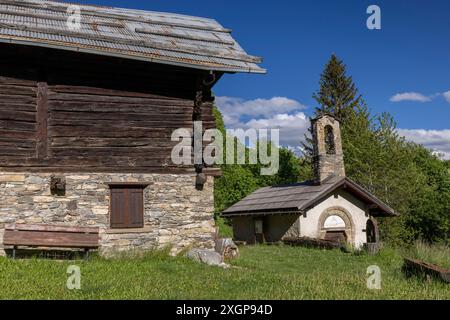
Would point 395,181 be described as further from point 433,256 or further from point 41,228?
point 41,228

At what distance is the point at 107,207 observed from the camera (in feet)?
38.8

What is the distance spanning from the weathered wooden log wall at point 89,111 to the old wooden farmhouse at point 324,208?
351 inches

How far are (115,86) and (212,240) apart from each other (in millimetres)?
4602

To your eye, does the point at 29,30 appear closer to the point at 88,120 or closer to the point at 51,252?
the point at 88,120

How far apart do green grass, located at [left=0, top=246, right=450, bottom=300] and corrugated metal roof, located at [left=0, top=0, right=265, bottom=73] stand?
471cm

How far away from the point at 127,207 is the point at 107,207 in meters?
0.49

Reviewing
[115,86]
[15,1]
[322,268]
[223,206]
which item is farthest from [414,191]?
[15,1]

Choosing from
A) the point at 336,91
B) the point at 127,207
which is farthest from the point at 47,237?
the point at 336,91

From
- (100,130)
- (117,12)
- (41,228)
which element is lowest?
(41,228)

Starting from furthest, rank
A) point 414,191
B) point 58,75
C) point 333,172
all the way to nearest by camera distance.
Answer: point 414,191
point 333,172
point 58,75

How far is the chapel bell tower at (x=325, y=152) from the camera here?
2202cm

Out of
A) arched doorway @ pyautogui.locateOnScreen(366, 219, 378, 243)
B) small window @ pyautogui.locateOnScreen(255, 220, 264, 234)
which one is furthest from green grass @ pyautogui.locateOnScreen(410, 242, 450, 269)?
small window @ pyautogui.locateOnScreen(255, 220, 264, 234)

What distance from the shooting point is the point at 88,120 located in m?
12.0

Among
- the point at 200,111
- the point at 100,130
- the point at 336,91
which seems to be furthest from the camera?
the point at 336,91
